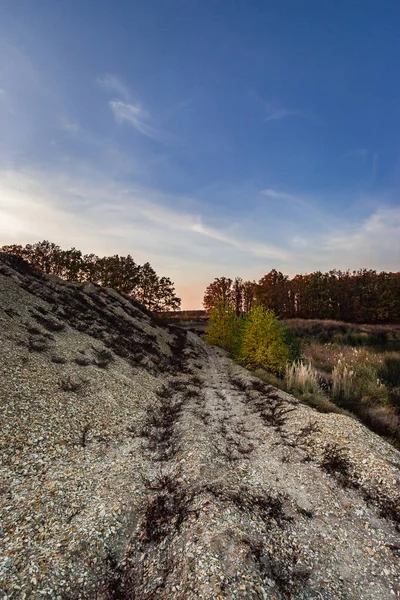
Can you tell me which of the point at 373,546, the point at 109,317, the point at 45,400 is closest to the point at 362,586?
the point at 373,546

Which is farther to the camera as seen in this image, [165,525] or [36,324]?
[36,324]

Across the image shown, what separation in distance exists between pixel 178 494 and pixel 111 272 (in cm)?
6320

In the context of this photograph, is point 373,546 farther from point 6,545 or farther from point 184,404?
point 184,404

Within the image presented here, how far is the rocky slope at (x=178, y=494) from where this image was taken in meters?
5.61

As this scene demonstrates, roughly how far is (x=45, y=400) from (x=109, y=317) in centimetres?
2242

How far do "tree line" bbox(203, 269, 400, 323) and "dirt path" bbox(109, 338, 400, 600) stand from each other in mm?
75475

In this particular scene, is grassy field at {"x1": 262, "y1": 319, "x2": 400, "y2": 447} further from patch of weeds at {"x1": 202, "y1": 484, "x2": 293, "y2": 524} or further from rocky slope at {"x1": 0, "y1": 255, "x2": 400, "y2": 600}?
patch of weeds at {"x1": 202, "y1": 484, "x2": 293, "y2": 524}

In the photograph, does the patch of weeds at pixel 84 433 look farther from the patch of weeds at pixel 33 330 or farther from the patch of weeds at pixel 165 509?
the patch of weeds at pixel 33 330

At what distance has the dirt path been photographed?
18.2 ft

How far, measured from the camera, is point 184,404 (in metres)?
16.1

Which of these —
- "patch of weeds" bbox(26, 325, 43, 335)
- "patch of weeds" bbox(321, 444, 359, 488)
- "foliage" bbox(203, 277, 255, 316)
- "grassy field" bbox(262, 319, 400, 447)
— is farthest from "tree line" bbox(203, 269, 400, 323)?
"patch of weeds" bbox(321, 444, 359, 488)

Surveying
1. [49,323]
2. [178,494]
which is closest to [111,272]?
[49,323]

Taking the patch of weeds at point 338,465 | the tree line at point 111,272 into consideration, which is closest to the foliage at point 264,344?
the patch of weeds at point 338,465

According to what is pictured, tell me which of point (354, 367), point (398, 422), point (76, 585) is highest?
point (354, 367)
